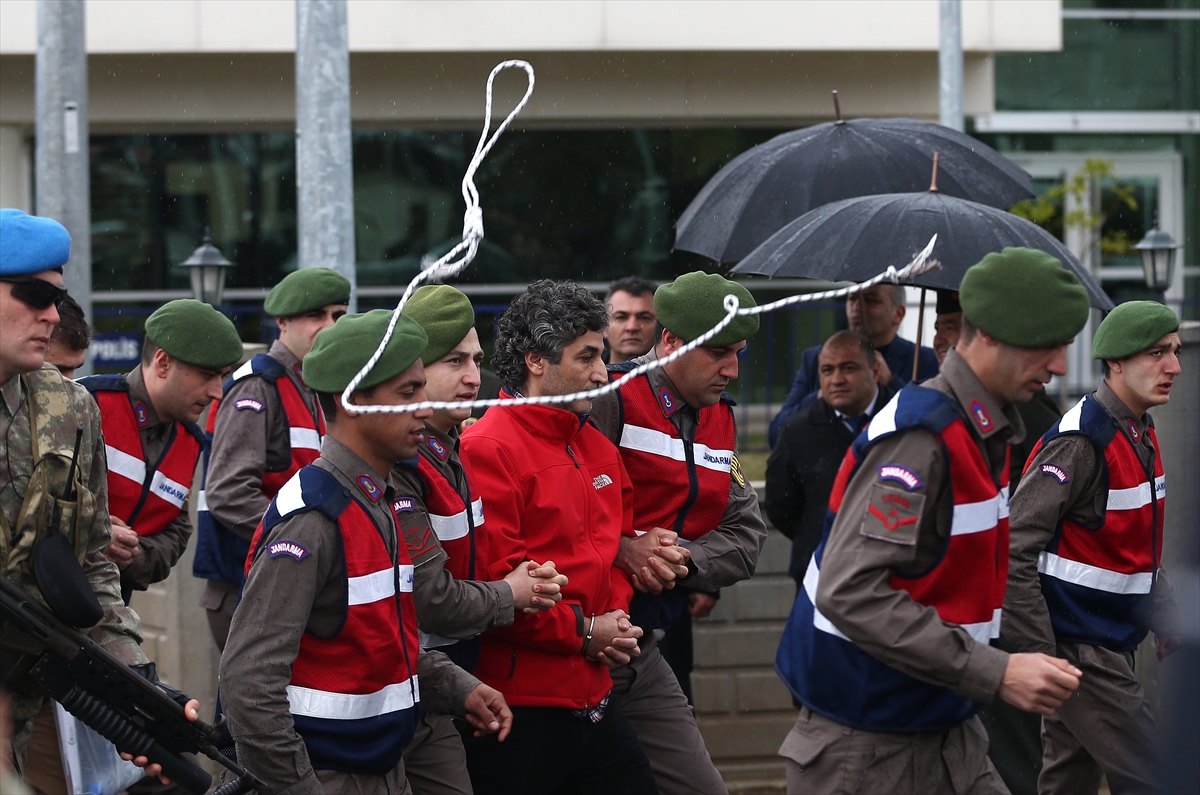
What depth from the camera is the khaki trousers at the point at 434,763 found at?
3660 mm

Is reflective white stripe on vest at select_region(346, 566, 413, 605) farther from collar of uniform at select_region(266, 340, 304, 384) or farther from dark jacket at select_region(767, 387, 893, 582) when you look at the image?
dark jacket at select_region(767, 387, 893, 582)

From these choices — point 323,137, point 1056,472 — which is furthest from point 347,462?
point 323,137

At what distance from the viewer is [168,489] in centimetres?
507

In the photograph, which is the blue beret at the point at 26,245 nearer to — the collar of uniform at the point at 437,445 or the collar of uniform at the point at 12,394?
the collar of uniform at the point at 12,394

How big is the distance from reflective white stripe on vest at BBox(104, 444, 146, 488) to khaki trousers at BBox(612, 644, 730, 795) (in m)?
1.90

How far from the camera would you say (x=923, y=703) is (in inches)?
132

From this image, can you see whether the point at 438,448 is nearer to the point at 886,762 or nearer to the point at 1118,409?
the point at 886,762

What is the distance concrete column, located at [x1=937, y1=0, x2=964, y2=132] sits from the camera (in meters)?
8.76

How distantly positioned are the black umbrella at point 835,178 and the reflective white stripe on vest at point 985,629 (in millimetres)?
2674

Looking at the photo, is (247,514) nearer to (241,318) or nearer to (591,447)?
(591,447)

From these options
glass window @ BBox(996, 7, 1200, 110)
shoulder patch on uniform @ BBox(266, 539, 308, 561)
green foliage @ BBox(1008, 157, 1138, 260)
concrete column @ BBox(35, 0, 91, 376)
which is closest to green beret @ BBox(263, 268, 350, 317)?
→ concrete column @ BBox(35, 0, 91, 376)

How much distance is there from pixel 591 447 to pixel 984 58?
927cm

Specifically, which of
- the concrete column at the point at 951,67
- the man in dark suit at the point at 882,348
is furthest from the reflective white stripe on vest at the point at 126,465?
the concrete column at the point at 951,67

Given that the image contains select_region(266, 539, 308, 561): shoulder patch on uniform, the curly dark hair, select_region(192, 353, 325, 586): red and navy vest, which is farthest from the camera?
select_region(192, 353, 325, 586): red and navy vest
